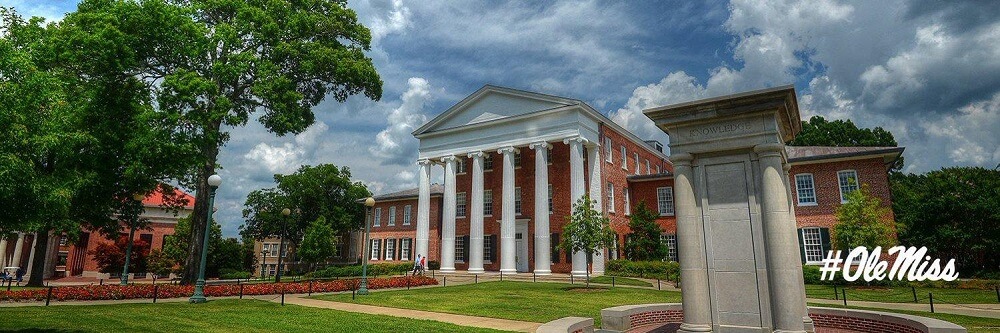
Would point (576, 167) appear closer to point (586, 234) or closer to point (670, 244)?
point (670, 244)

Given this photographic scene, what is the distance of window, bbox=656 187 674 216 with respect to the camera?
37875 millimetres

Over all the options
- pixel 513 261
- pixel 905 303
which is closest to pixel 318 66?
pixel 513 261

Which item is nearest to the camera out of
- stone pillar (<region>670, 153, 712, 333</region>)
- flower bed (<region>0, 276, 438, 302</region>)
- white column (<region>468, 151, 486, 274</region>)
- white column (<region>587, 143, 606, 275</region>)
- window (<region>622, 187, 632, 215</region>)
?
stone pillar (<region>670, 153, 712, 333</region>)

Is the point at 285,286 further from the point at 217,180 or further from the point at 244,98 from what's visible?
the point at 244,98

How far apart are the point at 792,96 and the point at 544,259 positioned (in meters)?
26.9

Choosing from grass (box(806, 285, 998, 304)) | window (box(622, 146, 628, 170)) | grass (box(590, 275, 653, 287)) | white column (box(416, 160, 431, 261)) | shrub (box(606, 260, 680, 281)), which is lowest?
grass (box(806, 285, 998, 304))

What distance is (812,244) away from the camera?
32.5 meters

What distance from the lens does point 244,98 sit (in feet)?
87.1

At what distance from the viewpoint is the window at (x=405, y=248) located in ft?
151

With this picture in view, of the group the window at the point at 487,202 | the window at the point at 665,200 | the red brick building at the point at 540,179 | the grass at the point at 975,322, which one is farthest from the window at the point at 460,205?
the grass at the point at 975,322

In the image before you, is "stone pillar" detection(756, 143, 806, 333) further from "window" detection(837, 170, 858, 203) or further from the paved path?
"window" detection(837, 170, 858, 203)

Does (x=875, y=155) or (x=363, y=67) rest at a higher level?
(x=363, y=67)

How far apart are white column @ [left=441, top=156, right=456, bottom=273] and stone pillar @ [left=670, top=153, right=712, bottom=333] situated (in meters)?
31.3

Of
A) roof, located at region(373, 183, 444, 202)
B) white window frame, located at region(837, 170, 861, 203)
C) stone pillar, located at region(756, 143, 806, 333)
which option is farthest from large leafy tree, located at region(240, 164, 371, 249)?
stone pillar, located at region(756, 143, 806, 333)
